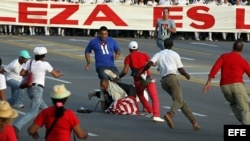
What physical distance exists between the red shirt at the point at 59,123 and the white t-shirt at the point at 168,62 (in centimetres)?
684

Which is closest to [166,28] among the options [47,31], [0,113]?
[47,31]

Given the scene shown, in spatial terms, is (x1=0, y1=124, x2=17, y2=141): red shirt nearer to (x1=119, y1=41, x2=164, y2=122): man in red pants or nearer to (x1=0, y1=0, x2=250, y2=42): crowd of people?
(x1=119, y1=41, x2=164, y2=122): man in red pants

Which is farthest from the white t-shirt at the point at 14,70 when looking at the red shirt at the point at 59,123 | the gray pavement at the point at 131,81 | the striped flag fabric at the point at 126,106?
the red shirt at the point at 59,123

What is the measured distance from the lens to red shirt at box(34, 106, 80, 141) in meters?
13.5

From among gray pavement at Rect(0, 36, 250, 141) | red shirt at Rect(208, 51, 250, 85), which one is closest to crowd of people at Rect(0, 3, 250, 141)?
red shirt at Rect(208, 51, 250, 85)

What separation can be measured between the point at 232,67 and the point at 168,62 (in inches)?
72.5

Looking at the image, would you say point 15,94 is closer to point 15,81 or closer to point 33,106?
point 15,81

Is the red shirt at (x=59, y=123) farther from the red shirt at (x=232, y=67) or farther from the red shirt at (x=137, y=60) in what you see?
the red shirt at (x=137, y=60)

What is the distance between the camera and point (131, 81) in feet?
95.0

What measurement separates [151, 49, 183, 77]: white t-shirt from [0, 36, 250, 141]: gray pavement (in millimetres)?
1197

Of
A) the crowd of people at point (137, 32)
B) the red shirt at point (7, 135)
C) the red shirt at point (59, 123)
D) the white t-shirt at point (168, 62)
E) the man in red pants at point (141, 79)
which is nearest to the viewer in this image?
the red shirt at point (7, 135)

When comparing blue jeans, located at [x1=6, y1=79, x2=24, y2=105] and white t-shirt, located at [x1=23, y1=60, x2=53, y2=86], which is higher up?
white t-shirt, located at [x1=23, y1=60, x2=53, y2=86]

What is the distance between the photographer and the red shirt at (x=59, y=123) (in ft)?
44.2

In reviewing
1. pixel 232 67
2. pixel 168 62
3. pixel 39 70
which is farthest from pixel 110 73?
pixel 232 67
